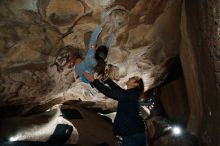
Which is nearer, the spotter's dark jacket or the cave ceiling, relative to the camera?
the spotter's dark jacket

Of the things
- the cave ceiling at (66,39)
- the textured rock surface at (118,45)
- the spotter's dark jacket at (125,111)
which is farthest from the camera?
the cave ceiling at (66,39)

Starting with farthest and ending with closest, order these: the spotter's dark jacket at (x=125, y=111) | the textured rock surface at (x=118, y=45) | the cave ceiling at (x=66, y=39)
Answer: the cave ceiling at (x=66, y=39)
the textured rock surface at (x=118, y=45)
the spotter's dark jacket at (x=125, y=111)

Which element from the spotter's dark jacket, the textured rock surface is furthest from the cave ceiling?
the spotter's dark jacket

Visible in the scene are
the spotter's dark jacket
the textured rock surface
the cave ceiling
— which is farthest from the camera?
the cave ceiling

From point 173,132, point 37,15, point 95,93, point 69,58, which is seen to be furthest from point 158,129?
point 37,15

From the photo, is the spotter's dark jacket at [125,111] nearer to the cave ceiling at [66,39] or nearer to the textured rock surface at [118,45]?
the textured rock surface at [118,45]

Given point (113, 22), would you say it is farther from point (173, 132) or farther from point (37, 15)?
point (173, 132)

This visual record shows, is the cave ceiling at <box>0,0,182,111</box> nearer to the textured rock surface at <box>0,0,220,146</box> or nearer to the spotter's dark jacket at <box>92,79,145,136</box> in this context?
the textured rock surface at <box>0,0,220,146</box>

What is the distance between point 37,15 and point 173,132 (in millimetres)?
3786

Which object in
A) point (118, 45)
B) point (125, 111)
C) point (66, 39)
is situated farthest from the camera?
point (118, 45)

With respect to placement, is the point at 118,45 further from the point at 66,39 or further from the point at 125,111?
the point at 125,111

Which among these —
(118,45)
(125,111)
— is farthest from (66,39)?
(125,111)

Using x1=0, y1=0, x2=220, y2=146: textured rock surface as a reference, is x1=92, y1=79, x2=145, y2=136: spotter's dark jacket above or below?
below

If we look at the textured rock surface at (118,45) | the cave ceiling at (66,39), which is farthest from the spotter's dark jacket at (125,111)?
the cave ceiling at (66,39)
